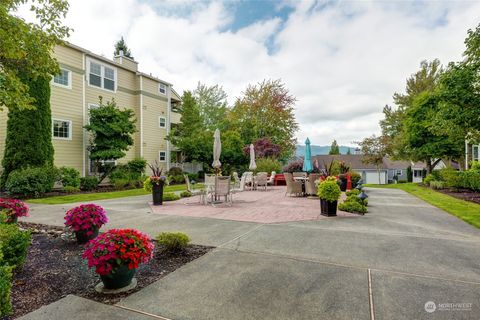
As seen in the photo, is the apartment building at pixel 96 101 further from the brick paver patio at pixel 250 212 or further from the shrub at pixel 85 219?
the shrub at pixel 85 219

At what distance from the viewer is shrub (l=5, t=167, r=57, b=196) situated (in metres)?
11.0

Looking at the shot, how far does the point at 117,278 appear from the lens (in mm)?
2887

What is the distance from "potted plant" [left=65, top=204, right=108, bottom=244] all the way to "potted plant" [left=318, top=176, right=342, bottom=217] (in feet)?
17.0

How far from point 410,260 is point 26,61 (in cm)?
829

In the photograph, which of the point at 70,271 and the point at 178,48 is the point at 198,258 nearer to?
the point at 70,271

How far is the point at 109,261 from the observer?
2826mm

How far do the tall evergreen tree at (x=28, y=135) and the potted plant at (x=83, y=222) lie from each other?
1057cm

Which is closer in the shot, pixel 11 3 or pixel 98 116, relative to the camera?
pixel 11 3

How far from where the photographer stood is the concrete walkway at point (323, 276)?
248cm

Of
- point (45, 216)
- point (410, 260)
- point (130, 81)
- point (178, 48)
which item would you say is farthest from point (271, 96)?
point (410, 260)

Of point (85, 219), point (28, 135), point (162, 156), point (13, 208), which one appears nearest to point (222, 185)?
point (85, 219)

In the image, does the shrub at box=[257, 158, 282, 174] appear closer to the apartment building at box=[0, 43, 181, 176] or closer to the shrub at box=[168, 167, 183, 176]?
the shrub at box=[168, 167, 183, 176]

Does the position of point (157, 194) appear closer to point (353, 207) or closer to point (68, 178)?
point (353, 207)

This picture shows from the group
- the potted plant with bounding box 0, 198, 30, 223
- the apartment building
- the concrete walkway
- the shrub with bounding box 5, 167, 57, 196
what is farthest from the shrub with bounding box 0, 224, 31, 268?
the apartment building
